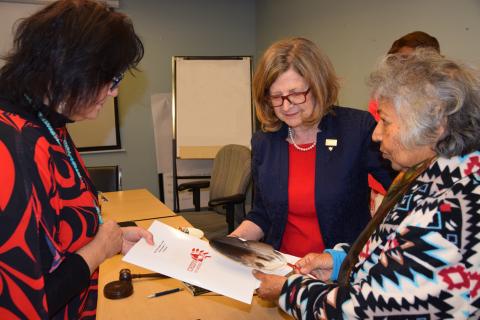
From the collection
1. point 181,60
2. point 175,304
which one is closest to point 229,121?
point 181,60

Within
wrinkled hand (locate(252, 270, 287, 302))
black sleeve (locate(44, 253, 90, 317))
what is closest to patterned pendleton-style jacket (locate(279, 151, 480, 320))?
wrinkled hand (locate(252, 270, 287, 302))

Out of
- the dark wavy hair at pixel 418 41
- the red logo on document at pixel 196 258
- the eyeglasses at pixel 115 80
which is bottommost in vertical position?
the red logo on document at pixel 196 258

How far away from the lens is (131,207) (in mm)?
2787

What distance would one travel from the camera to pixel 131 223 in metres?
2.33

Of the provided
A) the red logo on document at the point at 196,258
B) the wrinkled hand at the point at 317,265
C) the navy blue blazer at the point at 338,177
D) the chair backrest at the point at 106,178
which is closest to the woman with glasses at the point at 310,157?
the navy blue blazer at the point at 338,177

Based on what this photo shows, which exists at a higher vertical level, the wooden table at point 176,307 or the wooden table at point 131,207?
the wooden table at point 176,307

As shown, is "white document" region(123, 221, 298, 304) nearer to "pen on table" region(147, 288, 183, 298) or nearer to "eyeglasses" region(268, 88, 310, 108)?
"pen on table" region(147, 288, 183, 298)

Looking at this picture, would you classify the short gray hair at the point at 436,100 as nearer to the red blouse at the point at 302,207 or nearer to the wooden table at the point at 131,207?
the red blouse at the point at 302,207

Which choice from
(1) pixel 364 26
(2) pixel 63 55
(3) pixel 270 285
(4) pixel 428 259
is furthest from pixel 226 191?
(4) pixel 428 259

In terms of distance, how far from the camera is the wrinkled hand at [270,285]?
1.13 meters

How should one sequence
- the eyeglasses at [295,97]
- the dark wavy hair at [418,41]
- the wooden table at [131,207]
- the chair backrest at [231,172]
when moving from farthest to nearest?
the chair backrest at [231,172], the wooden table at [131,207], the dark wavy hair at [418,41], the eyeglasses at [295,97]

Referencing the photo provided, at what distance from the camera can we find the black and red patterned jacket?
85cm

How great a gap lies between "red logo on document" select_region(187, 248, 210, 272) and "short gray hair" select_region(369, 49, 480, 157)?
2.21ft

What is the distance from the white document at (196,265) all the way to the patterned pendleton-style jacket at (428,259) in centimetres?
25
